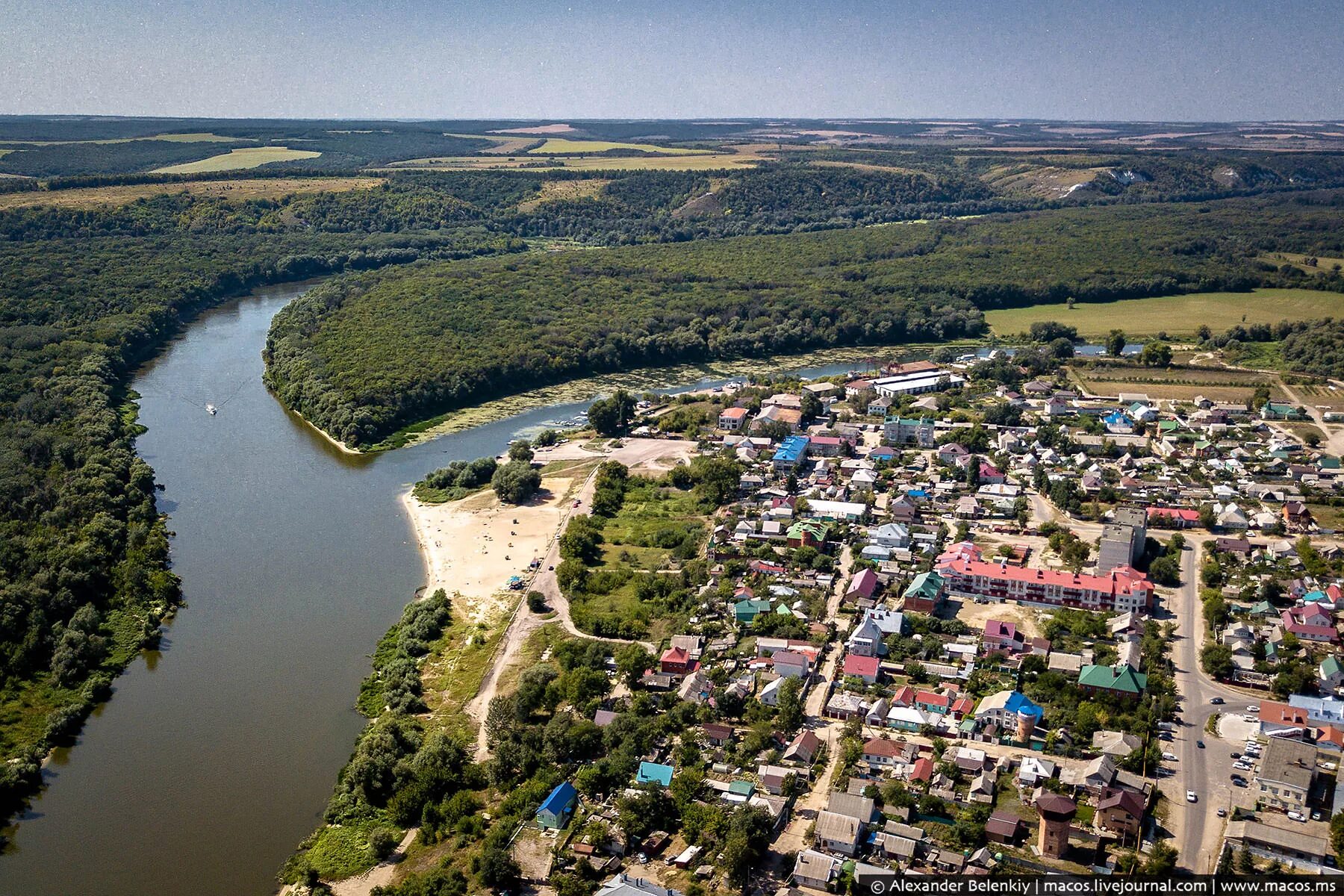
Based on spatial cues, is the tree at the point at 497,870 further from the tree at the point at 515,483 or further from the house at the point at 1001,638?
the tree at the point at 515,483

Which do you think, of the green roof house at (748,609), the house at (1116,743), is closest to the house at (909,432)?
the green roof house at (748,609)

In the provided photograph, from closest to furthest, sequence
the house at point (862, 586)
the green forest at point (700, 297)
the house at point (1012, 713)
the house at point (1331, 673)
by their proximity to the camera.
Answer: the house at point (1012, 713)
the house at point (1331, 673)
the house at point (862, 586)
the green forest at point (700, 297)

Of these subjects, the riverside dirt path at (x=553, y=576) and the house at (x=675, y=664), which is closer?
the riverside dirt path at (x=553, y=576)

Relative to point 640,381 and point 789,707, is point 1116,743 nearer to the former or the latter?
point 789,707

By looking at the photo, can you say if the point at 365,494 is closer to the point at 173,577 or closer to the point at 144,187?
the point at 173,577

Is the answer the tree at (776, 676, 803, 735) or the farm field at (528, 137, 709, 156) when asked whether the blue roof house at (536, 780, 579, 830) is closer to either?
the tree at (776, 676, 803, 735)

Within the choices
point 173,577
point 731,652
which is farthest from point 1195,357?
point 173,577
